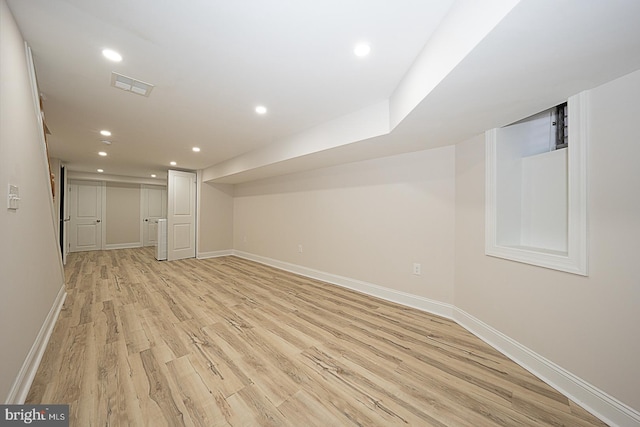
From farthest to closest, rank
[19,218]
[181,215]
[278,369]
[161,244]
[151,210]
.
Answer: [151,210] < [181,215] < [161,244] < [278,369] < [19,218]

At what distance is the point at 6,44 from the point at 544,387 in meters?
3.84

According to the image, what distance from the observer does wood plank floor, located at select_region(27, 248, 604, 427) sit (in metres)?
1.29

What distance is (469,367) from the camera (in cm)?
171

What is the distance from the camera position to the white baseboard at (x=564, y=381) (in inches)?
48.8

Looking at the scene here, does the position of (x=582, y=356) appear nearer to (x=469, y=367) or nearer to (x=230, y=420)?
(x=469, y=367)

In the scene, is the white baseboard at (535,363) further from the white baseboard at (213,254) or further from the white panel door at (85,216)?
the white panel door at (85,216)

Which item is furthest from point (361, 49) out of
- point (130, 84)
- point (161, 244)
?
point (161, 244)

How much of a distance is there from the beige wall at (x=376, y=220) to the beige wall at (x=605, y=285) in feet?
3.14

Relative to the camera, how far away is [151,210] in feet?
25.4

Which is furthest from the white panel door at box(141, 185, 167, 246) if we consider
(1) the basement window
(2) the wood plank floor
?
(1) the basement window

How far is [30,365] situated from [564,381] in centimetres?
352

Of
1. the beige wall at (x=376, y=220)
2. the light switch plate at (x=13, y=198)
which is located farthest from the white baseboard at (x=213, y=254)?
the light switch plate at (x=13, y=198)

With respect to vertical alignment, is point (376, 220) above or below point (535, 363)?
above

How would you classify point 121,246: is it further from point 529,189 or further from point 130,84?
point 529,189
